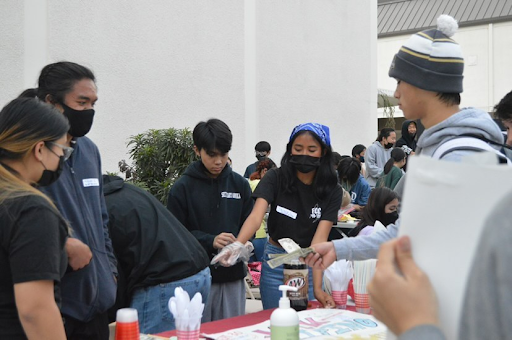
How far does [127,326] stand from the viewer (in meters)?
1.92

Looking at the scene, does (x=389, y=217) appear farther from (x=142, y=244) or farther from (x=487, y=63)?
(x=487, y=63)

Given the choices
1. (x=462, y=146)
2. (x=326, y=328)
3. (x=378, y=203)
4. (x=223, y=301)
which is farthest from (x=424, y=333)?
(x=378, y=203)

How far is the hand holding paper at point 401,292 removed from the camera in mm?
774

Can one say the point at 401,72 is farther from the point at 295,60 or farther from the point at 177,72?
the point at 295,60

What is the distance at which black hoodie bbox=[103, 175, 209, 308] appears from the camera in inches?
104

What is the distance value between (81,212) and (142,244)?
16.0 inches

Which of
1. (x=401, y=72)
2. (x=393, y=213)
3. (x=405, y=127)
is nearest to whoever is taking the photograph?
(x=401, y=72)

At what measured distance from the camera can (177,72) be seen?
28.0 feet

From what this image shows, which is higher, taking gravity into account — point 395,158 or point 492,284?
point 395,158

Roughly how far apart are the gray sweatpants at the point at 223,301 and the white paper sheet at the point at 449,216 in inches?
101

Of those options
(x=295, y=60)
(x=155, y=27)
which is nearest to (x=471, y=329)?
(x=155, y=27)

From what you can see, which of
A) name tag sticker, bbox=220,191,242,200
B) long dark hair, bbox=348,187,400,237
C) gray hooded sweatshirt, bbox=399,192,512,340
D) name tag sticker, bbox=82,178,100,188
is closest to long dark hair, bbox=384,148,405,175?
long dark hair, bbox=348,187,400,237

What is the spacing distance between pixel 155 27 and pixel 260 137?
2900 mm

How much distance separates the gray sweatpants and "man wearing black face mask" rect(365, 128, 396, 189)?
6.42 m
